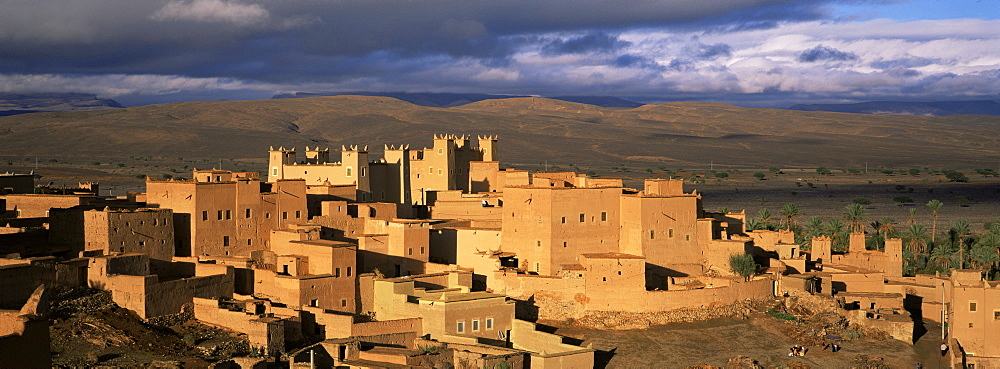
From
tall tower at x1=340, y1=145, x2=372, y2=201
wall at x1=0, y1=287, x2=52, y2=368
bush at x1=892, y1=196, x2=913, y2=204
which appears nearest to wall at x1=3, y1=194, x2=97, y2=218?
tall tower at x1=340, y1=145, x2=372, y2=201

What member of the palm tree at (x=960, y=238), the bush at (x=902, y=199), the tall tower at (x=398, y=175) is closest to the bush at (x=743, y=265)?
the palm tree at (x=960, y=238)

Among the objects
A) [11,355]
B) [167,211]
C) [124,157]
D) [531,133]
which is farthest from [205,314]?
[531,133]

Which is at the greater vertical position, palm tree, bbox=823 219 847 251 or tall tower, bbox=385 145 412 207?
tall tower, bbox=385 145 412 207

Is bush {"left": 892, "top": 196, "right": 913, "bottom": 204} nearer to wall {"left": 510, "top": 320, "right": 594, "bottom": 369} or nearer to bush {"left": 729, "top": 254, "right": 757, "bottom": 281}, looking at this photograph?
bush {"left": 729, "top": 254, "right": 757, "bottom": 281}


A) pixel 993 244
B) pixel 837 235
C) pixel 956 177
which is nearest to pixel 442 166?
pixel 837 235

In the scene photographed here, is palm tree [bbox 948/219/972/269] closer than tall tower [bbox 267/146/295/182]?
No

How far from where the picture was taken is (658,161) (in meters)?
170

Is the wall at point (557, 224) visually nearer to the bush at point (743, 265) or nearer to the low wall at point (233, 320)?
the bush at point (743, 265)

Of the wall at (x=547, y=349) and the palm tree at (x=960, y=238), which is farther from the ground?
the palm tree at (x=960, y=238)

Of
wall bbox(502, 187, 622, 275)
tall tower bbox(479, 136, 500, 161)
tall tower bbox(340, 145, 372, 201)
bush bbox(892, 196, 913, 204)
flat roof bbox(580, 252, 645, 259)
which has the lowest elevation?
bush bbox(892, 196, 913, 204)

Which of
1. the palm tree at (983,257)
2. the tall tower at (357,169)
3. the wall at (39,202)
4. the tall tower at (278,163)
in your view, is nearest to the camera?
the wall at (39,202)

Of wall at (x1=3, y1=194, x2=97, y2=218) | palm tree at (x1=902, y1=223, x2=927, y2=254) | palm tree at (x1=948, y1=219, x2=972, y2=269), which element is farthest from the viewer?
palm tree at (x1=902, y1=223, x2=927, y2=254)

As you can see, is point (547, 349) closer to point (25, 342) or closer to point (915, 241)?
point (25, 342)

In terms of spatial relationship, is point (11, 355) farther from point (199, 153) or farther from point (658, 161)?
point (658, 161)
